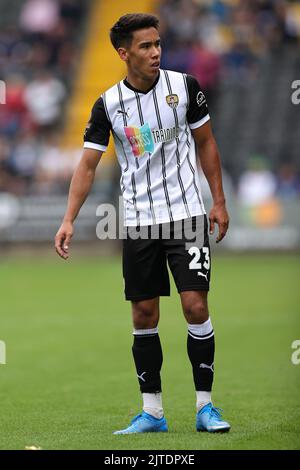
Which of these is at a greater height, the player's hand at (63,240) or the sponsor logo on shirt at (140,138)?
the sponsor logo on shirt at (140,138)

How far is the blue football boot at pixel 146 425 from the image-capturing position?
6.13 meters

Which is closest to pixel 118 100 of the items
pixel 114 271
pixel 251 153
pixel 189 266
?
pixel 189 266

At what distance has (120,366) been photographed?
9.16m

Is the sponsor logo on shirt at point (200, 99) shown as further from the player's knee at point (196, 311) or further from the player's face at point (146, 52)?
the player's knee at point (196, 311)

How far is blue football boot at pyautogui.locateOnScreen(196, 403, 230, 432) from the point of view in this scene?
5.97m

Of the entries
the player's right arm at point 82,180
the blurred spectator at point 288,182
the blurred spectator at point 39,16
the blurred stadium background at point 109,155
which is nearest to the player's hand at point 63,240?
the player's right arm at point 82,180

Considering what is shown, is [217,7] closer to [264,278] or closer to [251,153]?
[251,153]

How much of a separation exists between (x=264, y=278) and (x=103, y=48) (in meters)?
11.8

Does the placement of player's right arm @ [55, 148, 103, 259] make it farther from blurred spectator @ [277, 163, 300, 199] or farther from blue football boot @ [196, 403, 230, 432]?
blurred spectator @ [277, 163, 300, 199]

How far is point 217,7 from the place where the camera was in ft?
80.0

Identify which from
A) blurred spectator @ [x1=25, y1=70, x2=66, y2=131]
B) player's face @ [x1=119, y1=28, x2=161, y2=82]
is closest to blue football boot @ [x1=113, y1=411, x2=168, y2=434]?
player's face @ [x1=119, y1=28, x2=161, y2=82]

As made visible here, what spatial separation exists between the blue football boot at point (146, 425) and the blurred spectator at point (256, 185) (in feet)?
49.4

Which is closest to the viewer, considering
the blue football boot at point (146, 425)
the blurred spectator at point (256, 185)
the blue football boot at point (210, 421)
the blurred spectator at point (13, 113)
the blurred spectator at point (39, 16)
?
the blue football boot at point (210, 421)

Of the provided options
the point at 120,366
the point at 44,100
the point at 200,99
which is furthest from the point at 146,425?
the point at 44,100
